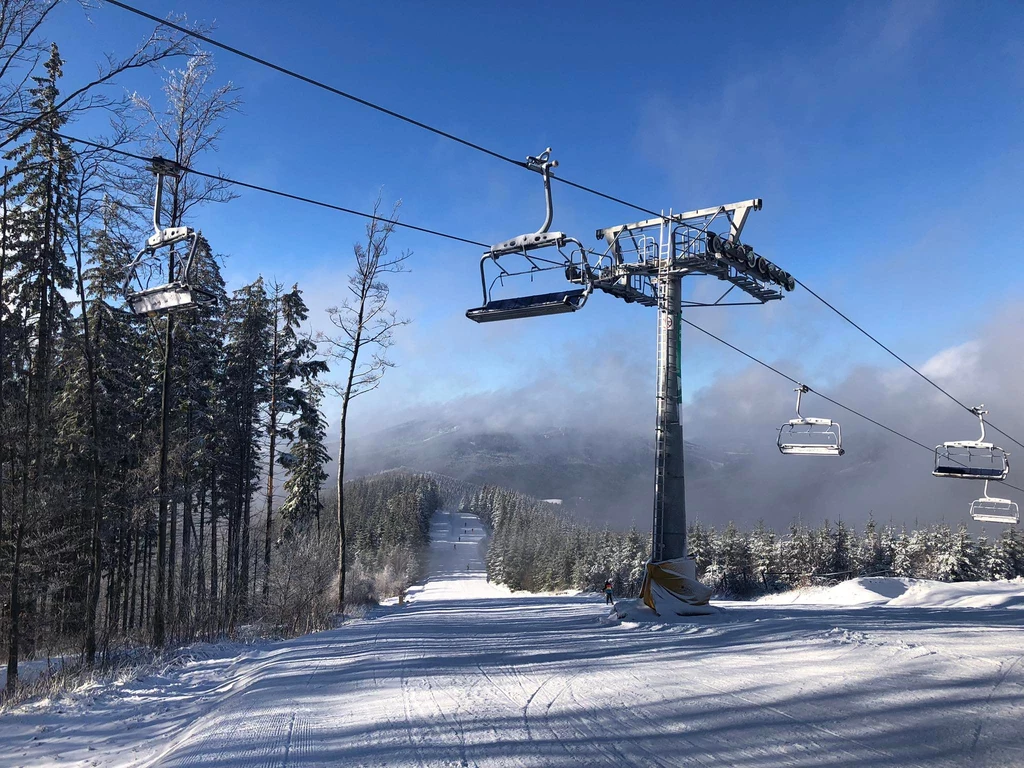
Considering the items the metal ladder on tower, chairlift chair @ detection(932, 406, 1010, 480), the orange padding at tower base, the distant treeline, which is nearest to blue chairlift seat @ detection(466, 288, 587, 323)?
the metal ladder on tower

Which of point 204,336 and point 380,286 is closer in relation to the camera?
point 380,286

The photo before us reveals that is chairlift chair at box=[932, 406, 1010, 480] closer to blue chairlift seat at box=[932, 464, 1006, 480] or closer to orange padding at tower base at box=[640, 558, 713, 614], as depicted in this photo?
blue chairlift seat at box=[932, 464, 1006, 480]

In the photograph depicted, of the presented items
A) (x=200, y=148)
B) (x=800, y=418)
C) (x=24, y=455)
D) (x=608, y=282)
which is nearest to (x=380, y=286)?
(x=200, y=148)

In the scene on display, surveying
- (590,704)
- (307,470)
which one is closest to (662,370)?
(590,704)

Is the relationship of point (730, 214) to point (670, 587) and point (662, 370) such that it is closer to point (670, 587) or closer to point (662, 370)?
point (662, 370)

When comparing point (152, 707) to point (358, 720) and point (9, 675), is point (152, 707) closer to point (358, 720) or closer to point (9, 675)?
point (358, 720)

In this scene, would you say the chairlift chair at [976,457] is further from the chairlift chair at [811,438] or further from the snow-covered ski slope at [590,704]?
the snow-covered ski slope at [590,704]

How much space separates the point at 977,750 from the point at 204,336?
2610cm

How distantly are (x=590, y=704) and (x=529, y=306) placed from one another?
4979 mm

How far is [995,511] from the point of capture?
67.3 feet

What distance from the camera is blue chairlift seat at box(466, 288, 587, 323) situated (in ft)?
27.6

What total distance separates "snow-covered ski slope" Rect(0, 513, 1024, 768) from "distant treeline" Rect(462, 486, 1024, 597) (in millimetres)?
43427

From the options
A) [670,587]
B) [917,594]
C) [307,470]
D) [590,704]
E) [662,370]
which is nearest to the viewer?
[590,704]

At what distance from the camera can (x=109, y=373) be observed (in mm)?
20031
